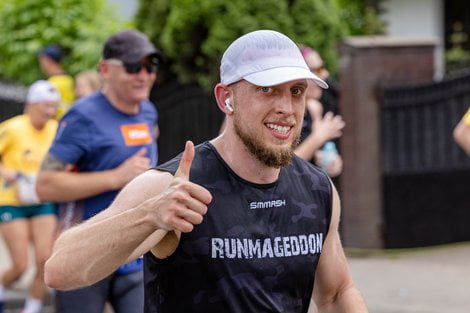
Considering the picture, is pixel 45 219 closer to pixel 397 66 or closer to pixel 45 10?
pixel 397 66

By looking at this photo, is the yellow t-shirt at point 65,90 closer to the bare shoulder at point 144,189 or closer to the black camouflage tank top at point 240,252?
the black camouflage tank top at point 240,252

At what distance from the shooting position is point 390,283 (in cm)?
992

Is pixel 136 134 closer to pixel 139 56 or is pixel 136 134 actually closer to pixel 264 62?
pixel 139 56

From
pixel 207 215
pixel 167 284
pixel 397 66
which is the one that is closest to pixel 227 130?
pixel 207 215

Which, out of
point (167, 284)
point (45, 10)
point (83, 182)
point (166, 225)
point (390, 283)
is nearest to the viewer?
point (166, 225)

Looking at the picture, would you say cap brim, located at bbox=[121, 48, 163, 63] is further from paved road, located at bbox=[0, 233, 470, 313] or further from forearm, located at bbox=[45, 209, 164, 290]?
paved road, located at bbox=[0, 233, 470, 313]

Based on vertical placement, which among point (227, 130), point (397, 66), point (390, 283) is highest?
point (227, 130)

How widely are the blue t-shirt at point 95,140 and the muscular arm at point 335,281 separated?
195cm

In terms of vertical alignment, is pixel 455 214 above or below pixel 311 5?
below

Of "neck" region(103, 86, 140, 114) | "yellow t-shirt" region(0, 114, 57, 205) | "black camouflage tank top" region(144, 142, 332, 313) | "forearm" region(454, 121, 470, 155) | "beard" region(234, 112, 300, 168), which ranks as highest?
"beard" region(234, 112, 300, 168)

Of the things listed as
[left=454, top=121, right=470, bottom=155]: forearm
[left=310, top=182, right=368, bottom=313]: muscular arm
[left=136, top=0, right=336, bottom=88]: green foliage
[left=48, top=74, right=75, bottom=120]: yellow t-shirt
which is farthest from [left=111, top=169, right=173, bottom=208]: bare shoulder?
[left=136, top=0, right=336, bottom=88]: green foliage

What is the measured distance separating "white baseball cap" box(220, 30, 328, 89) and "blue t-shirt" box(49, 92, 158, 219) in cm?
210

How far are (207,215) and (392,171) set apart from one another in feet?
26.3

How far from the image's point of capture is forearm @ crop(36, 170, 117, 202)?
5.66 metres
